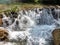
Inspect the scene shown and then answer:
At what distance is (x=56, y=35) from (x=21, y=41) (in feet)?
4.33

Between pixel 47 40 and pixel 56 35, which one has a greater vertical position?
pixel 56 35

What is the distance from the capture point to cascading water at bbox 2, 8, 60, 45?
6.77 m

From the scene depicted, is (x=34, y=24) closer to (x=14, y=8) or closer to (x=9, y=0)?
(x=14, y=8)

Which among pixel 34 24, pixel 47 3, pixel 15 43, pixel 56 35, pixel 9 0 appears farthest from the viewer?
pixel 9 0

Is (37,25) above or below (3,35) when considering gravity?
below

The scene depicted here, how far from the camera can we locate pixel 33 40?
673cm

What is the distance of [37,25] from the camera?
8.38 meters

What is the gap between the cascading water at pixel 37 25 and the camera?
6.77 m

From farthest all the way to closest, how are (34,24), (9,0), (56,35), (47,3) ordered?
1. (9,0)
2. (47,3)
3. (34,24)
4. (56,35)

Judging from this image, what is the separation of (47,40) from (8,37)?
1375 millimetres

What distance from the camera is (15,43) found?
656cm

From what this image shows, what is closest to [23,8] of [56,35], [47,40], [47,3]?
[47,3]

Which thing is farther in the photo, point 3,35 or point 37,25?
point 37,25

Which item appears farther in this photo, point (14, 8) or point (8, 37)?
point (14, 8)
